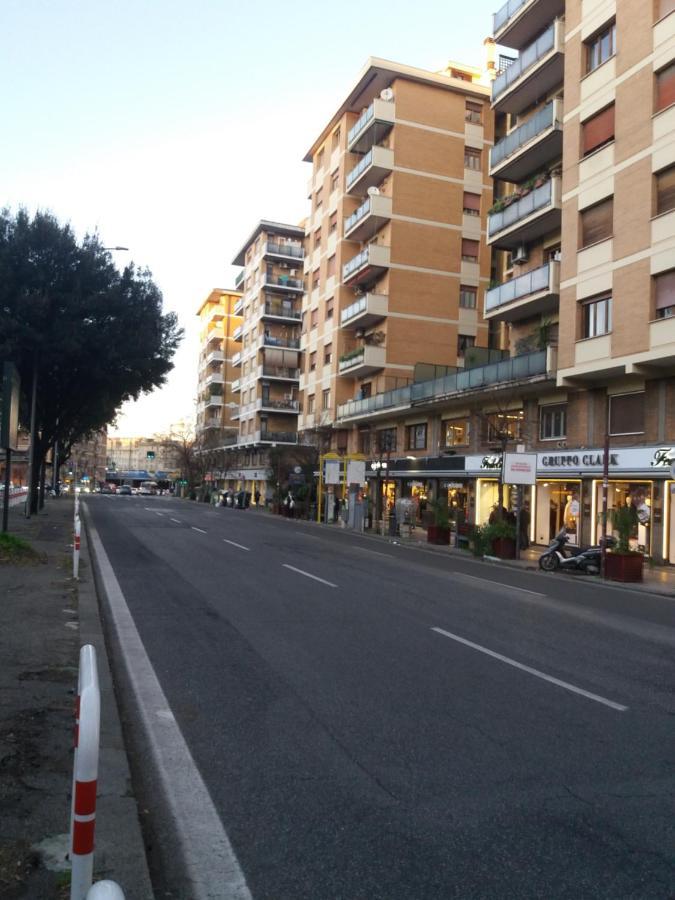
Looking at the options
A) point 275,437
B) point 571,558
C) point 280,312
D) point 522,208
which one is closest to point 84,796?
point 571,558

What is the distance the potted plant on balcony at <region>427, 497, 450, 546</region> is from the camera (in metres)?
26.1

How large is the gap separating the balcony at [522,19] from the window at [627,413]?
49.1 feet

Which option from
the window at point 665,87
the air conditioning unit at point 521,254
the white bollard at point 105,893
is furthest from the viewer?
the air conditioning unit at point 521,254

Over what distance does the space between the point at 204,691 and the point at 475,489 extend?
82.5 feet

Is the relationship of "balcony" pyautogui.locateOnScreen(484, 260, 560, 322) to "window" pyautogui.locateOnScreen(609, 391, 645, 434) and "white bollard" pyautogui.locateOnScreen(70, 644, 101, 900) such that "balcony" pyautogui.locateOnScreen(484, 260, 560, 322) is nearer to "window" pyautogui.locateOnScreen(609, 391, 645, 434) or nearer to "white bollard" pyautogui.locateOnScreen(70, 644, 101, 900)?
"window" pyautogui.locateOnScreen(609, 391, 645, 434)

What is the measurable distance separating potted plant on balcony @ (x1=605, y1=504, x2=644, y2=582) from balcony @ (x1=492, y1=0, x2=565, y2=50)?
64.7 feet

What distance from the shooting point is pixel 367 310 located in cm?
4000

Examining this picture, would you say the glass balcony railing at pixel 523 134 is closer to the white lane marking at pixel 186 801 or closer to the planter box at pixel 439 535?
the planter box at pixel 439 535

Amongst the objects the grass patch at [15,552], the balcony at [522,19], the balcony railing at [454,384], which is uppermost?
the balcony at [522,19]

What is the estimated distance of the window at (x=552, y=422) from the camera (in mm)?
A: 25219

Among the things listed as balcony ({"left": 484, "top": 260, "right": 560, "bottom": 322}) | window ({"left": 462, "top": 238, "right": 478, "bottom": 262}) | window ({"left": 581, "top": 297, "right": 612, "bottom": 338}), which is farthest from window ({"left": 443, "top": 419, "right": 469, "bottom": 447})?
window ({"left": 462, "top": 238, "right": 478, "bottom": 262})

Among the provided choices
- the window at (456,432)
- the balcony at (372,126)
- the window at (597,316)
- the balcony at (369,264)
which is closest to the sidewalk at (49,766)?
the window at (597,316)

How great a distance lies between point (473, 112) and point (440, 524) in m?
27.6

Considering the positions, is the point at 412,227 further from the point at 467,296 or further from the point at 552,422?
the point at 552,422
